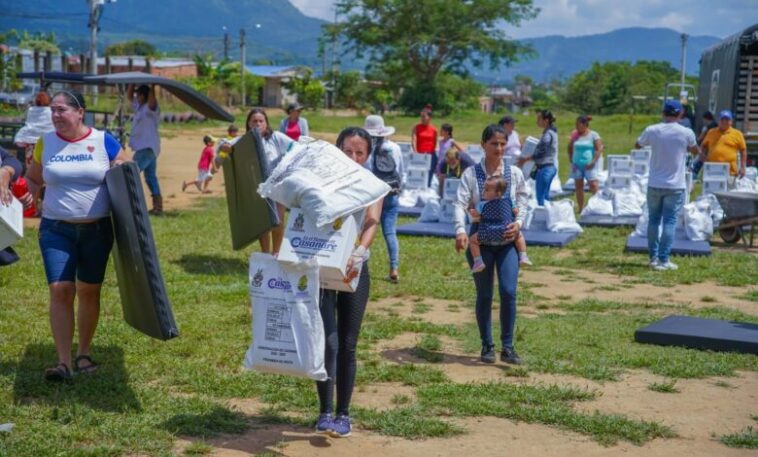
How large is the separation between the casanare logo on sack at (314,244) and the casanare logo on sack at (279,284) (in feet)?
0.61

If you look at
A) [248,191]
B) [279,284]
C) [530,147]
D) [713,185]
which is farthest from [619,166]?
[279,284]

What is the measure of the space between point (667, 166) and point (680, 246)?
7.36 ft

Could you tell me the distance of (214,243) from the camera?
13.3 metres

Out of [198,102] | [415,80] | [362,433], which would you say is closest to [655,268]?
[198,102]

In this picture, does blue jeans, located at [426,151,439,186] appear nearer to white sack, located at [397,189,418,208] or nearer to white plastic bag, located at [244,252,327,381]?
white sack, located at [397,189,418,208]

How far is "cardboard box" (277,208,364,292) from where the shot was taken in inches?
215

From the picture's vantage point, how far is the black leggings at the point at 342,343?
5723mm

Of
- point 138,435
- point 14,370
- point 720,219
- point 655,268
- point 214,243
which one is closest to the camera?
point 138,435

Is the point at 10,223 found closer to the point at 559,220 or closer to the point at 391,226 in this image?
the point at 391,226

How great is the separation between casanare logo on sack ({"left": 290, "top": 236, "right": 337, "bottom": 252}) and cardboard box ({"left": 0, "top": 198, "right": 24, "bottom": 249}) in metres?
2.13

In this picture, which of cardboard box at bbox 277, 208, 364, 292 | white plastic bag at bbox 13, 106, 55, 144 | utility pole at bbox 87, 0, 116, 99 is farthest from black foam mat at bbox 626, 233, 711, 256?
utility pole at bbox 87, 0, 116, 99

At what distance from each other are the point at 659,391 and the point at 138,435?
133 inches

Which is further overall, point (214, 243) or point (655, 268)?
point (214, 243)

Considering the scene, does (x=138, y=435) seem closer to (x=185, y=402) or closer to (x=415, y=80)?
(x=185, y=402)
